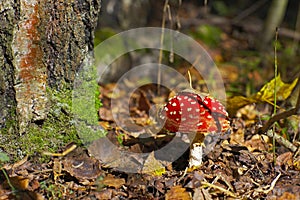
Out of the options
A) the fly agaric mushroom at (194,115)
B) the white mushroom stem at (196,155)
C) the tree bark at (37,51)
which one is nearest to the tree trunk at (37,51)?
the tree bark at (37,51)

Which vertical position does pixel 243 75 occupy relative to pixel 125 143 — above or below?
above

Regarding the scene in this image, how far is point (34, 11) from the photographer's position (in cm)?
212

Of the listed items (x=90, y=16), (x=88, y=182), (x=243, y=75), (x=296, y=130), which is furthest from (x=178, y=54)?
(x=88, y=182)

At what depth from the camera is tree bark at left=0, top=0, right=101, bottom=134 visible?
2121 mm

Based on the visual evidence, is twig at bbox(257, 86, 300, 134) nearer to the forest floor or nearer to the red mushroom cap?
the forest floor

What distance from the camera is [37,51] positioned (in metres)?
2.21

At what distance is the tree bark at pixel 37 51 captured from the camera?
2.12 meters

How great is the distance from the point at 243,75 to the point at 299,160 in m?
1.88

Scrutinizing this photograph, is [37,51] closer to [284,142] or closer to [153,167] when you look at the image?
[153,167]

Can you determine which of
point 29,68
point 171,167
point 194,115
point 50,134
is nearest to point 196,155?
point 171,167

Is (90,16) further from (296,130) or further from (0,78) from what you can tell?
(296,130)

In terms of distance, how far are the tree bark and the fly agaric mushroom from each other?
0.64 meters

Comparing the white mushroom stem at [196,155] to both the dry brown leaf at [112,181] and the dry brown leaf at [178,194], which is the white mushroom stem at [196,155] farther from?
the dry brown leaf at [112,181]

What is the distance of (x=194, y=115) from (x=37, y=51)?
3.01 feet
